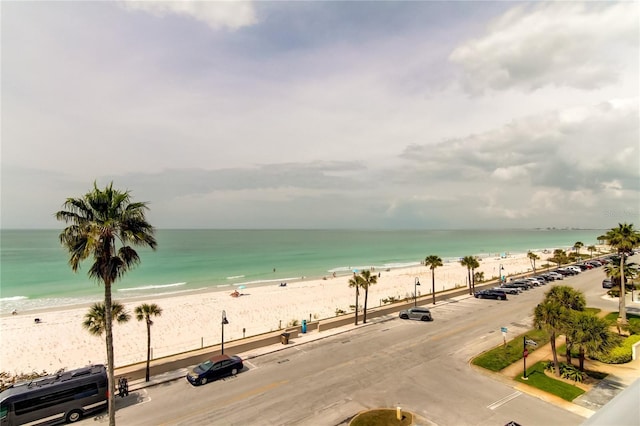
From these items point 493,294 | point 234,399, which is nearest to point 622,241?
point 493,294

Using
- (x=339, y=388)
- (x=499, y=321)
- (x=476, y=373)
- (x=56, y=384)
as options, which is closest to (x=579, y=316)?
(x=476, y=373)

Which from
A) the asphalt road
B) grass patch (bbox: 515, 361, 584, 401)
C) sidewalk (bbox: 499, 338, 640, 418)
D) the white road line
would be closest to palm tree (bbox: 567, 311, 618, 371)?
sidewalk (bbox: 499, 338, 640, 418)

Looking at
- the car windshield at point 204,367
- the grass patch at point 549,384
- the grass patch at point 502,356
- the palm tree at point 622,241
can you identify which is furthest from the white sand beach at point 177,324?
the palm tree at point 622,241

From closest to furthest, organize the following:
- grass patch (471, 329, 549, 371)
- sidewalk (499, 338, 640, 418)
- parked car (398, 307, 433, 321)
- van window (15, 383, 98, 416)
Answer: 1. van window (15, 383, 98, 416)
2. sidewalk (499, 338, 640, 418)
3. grass patch (471, 329, 549, 371)
4. parked car (398, 307, 433, 321)

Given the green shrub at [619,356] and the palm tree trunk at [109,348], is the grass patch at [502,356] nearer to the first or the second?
the green shrub at [619,356]

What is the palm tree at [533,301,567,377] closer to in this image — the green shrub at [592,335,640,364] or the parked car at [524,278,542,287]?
the green shrub at [592,335,640,364]
